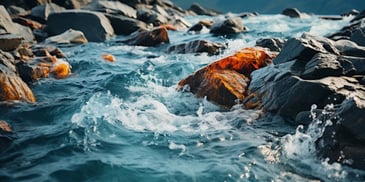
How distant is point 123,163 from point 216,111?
2834mm

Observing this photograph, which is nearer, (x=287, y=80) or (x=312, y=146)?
(x=312, y=146)

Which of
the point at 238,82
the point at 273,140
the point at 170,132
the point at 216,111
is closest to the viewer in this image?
the point at 273,140

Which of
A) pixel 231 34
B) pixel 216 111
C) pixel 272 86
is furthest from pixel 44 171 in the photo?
pixel 231 34

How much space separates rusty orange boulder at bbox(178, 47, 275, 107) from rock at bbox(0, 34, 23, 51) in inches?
219

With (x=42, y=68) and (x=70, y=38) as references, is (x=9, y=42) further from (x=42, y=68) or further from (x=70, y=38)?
(x=70, y=38)

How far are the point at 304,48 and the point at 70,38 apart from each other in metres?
13.4

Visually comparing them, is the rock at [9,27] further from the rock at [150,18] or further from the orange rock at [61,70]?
the rock at [150,18]

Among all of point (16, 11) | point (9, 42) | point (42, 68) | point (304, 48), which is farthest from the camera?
point (16, 11)

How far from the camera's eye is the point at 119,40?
784 inches

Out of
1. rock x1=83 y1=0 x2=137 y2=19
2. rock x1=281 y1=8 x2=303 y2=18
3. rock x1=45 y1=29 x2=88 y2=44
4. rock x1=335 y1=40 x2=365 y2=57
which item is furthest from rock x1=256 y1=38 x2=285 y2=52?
rock x1=281 y1=8 x2=303 y2=18

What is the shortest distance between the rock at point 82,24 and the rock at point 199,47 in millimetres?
6196

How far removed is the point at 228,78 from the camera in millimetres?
8836

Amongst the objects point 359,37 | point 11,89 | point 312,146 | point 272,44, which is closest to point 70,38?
point 272,44

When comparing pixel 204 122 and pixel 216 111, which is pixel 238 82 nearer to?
pixel 216 111
